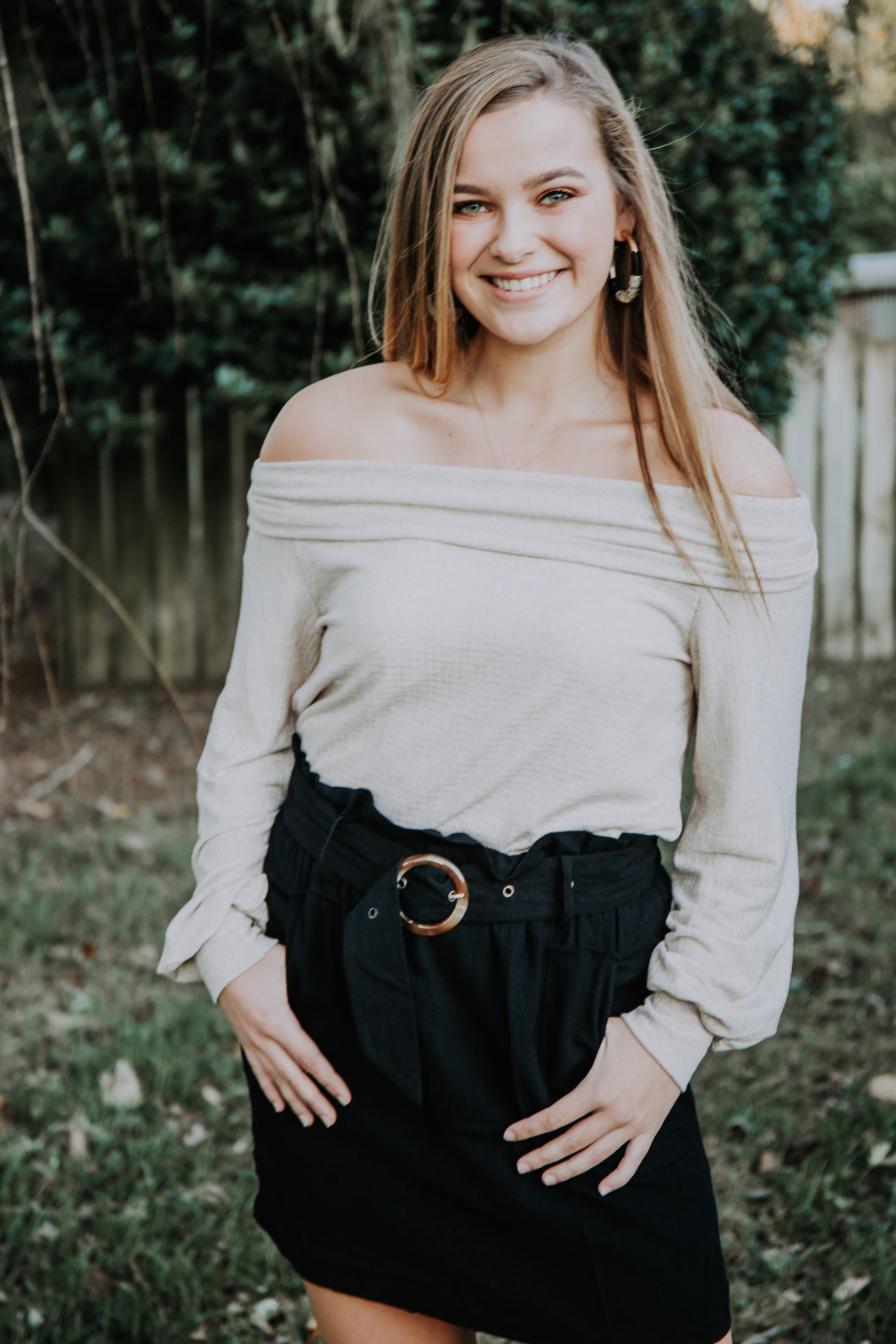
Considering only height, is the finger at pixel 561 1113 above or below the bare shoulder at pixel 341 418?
below

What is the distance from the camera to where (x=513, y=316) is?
143cm

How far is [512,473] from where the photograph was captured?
1389mm

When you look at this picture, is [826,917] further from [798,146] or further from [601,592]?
[798,146]

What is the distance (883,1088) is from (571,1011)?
1672 millimetres

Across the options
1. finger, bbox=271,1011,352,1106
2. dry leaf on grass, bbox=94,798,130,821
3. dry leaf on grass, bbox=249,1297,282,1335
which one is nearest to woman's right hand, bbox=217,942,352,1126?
finger, bbox=271,1011,352,1106

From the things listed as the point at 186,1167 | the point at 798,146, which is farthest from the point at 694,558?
the point at 798,146

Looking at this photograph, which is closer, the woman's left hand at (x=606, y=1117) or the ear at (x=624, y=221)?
the woman's left hand at (x=606, y=1117)

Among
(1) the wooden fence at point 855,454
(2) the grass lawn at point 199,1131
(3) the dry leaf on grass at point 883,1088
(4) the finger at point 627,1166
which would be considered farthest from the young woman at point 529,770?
(1) the wooden fence at point 855,454

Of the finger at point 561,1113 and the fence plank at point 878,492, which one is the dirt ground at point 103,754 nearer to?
the finger at point 561,1113

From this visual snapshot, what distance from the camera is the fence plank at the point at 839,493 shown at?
6164 mm

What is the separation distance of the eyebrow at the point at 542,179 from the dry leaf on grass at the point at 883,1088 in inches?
84.1

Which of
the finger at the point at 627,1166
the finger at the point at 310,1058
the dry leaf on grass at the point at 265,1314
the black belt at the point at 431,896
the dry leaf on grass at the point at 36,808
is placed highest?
the black belt at the point at 431,896

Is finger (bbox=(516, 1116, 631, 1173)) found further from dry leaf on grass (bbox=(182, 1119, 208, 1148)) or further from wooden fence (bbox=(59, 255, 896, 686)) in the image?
wooden fence (bbox=(59, 255, 896, 686))

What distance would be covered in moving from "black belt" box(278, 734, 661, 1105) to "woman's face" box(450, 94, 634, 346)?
0.59 metres
